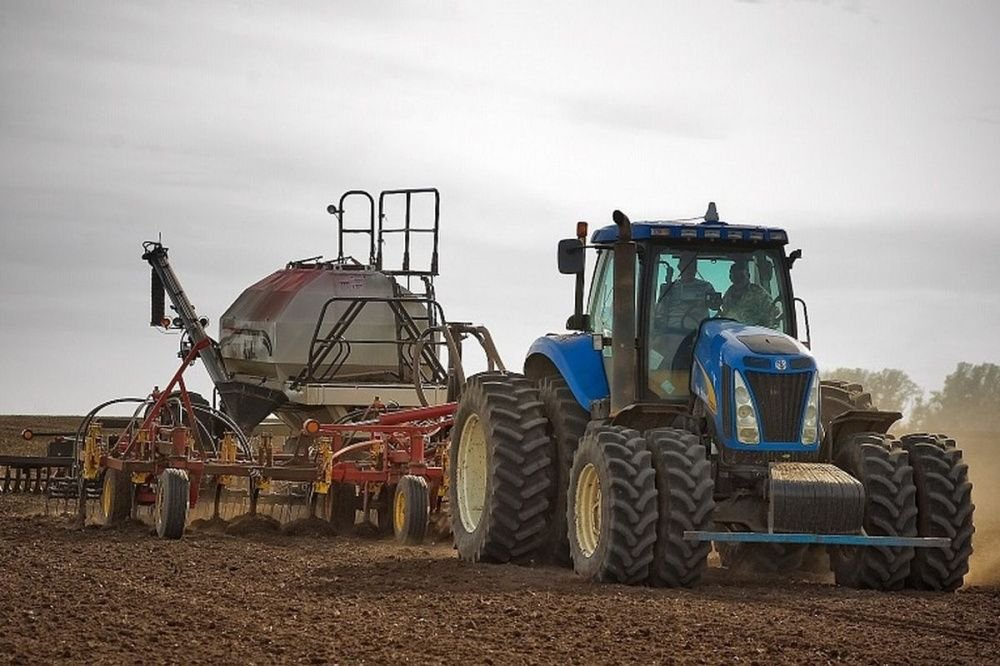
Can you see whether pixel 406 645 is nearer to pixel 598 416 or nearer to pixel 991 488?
pixel 598 416

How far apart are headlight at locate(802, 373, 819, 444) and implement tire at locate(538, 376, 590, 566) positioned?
1659 millimetres

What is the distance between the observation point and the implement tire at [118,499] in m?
17.2

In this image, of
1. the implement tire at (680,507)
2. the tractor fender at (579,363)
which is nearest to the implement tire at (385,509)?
the tractor fender at (579,363)

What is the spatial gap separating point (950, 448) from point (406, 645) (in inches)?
187

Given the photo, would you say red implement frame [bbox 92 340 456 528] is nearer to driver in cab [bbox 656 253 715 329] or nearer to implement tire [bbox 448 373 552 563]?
implement tire [bbox 448 373 552 563]

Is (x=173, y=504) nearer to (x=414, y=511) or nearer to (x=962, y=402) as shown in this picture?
(x=414, y=511)

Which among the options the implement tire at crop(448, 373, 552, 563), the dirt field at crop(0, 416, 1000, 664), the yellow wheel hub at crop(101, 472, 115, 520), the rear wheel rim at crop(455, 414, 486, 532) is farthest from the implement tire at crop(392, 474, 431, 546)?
the yellow wheel hub at crop(101, 472, 115, 520)

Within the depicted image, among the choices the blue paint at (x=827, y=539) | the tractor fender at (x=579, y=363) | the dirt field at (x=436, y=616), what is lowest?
the dirt field at (x=436, y=616)

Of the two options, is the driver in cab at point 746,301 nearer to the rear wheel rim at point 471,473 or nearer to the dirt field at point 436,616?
the dirt field at point 436,616

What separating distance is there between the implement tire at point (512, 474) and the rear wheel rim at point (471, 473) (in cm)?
48

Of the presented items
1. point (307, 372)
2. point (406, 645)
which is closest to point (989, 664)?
point (406, 645)

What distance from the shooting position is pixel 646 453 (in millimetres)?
11367

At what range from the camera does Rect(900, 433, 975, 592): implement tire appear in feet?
Result: 38.8

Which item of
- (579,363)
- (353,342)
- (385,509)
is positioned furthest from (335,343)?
(579,363)
